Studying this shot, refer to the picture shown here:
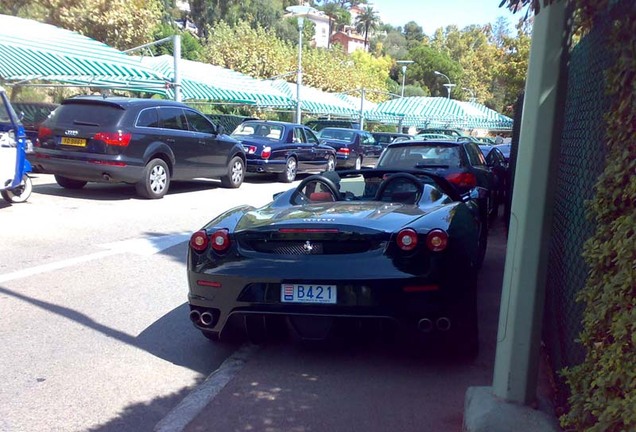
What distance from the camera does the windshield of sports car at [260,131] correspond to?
1931cm

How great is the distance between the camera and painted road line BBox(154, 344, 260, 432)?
3.84 meters

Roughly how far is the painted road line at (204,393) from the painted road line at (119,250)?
311 cm

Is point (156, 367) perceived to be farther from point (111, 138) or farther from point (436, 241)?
point (111, 138)

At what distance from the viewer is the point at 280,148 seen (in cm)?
1883

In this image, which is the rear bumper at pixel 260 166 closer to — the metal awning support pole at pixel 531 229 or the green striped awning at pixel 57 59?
the green striped awning at pixel 57 59

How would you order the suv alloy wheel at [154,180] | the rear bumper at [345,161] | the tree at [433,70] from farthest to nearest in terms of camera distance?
the tree at [433,70], the rear bumper at [345,161], the suv alloy wheel at [154,180]

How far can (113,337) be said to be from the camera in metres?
5.34

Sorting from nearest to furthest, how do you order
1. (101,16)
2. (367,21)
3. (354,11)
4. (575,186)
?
(575,186) < (101,16) < (367,21) < (354,11)

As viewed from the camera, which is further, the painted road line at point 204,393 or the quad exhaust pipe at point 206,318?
the quad exhaust pipe at point 206,318

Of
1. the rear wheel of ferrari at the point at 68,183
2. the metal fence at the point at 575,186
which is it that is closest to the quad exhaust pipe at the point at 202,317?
the metal fence at the point at 575,186

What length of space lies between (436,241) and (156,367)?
2.14 m

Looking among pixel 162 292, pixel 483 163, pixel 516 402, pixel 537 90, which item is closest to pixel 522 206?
pixel 537 90

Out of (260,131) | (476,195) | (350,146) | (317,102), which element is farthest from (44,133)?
(317,102)

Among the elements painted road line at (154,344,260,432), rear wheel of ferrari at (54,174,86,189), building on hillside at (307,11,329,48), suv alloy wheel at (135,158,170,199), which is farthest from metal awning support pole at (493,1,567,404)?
building on hillside at (307,11,329,48)
